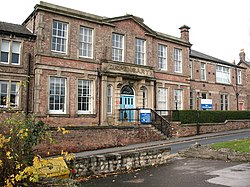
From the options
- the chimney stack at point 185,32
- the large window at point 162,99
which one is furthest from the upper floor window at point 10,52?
the chimney stack at point 185,32

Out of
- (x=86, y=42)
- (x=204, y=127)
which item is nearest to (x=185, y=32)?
(x=204, y=127)

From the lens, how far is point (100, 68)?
2223 cm

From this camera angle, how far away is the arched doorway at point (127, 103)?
2278cm

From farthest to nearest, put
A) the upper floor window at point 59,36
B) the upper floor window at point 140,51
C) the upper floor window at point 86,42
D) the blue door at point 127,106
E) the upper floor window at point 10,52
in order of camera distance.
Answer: the upper floor window at point 140,51 → the blue door at point 127,106 → the upper floor window at point 86,42 → the upper floor window at point 59,36 → the upper floor window at point 10,52

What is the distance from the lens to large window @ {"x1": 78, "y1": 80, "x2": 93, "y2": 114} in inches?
834

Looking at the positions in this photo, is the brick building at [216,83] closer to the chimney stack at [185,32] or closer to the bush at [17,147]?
the chimney stack at [185,32]

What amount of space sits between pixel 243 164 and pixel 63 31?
1618 centimetres

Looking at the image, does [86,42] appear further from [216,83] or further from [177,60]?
[216,83]

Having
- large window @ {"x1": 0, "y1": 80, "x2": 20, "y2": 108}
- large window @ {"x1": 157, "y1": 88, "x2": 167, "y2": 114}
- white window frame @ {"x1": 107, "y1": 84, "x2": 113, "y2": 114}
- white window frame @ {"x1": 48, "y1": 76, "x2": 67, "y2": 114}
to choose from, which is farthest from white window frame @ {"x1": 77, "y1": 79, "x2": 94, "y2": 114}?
large window @ {"x1": 157, "y1": 88, "x2": 167, "y2": 114}

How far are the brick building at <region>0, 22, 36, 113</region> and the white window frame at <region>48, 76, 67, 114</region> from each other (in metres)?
1.42

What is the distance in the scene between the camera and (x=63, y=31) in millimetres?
20906

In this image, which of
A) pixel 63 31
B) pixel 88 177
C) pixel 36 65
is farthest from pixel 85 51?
pixel 88 177

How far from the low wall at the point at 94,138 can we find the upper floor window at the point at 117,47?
6965 millimetres

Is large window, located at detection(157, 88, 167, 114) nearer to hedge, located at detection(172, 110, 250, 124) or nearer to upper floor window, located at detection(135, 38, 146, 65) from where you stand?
hedge, located at detection(172, 110, 250, 124)
